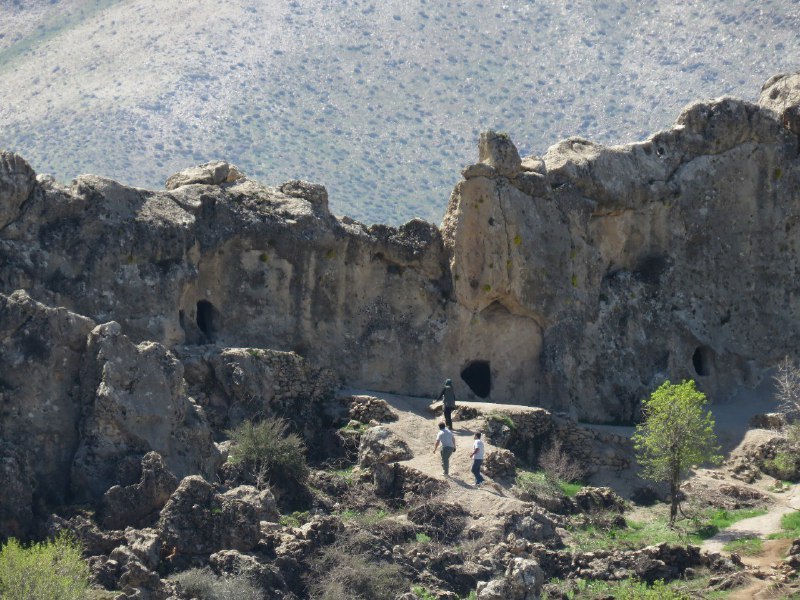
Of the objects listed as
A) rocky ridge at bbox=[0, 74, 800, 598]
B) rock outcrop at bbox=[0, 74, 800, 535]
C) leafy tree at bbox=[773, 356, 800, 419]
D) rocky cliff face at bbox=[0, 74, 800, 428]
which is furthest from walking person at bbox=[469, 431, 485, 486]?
leafy tree at bbox=[773, 356, 800, 419]

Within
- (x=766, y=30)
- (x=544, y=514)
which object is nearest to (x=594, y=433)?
(x=544, y=514)

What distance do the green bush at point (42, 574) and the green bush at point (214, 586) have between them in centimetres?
180

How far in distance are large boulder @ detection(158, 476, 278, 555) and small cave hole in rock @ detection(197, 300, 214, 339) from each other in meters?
11.0

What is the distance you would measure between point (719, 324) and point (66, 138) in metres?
53.7

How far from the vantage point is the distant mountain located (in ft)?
319

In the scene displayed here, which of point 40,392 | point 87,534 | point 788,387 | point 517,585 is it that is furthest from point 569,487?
point 87,534

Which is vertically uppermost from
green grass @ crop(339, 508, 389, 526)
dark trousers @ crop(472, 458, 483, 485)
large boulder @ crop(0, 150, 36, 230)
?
large boulder @ crop(0, 150, 36, 230)

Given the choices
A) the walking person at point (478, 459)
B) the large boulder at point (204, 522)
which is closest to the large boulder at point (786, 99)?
the walking person at point (478, 459)

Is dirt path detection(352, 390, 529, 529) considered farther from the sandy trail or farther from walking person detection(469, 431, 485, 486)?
the sandy trail

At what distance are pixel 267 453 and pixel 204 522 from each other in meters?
5.39

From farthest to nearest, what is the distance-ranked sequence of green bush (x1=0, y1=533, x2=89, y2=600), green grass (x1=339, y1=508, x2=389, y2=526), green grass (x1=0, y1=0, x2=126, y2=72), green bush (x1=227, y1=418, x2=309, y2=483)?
green grass (x1=0, y1=0, x2=126, y2=72) < green bush (x1=227, y1=418, x2=309, y2=483) < green grass (x1=339, y1=508, x2=389, y2=526) < green bush (x1=0, y1=533, x2=89, y2=600)

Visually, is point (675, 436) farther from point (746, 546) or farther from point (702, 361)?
point (702, 361)

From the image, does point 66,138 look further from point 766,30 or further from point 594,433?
point 594,433

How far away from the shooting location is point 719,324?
50250mm
